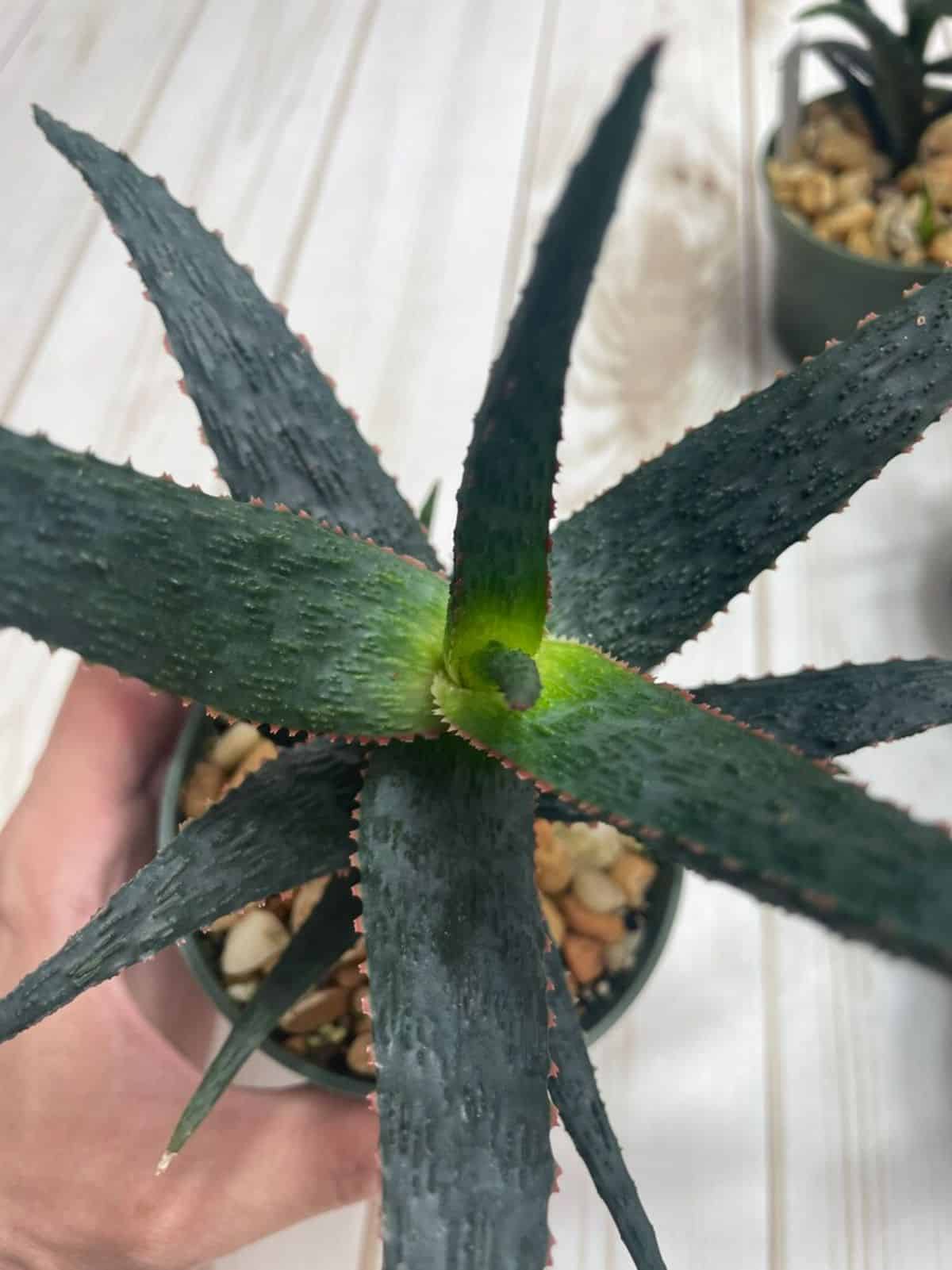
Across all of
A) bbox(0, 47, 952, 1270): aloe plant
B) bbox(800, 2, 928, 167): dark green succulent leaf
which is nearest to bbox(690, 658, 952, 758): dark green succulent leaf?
bbox(0, 47, 952, 1270): aloe plant

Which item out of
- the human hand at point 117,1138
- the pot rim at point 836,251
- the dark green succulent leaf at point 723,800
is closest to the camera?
the dark green succulent leaf at point 723,800

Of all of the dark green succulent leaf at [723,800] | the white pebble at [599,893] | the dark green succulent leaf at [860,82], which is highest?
the dark green succulent leaf at [860,82]

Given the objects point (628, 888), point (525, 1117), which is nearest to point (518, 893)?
point (525, 1117)

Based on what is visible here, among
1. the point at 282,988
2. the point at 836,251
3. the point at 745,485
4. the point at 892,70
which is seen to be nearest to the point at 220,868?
the point at 282,988

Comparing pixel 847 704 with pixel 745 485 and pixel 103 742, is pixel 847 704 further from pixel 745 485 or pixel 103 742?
pixel 103 742

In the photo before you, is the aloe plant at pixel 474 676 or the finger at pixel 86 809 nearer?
the aloe plant at pixel 474 676

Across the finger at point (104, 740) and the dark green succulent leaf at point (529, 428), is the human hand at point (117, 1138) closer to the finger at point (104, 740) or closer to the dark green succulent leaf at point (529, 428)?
the finger at point (104, 740)

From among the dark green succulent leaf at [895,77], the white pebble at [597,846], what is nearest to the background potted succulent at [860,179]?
the dark green succulent leaf at [895,77]
